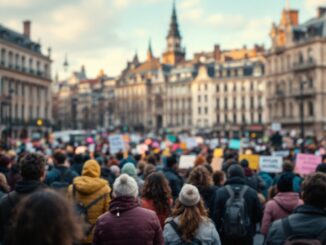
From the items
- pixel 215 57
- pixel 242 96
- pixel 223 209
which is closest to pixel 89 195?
pixel 223 209

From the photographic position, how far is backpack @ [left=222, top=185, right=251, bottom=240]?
7082mm

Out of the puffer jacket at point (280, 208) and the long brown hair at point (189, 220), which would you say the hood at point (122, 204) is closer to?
the long brown hair at point (189, 220)

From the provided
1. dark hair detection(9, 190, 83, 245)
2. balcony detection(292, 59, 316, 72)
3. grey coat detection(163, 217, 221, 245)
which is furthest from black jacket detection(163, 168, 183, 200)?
balcony detection(292, 59, 316, 72)

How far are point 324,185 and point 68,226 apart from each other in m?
2.69

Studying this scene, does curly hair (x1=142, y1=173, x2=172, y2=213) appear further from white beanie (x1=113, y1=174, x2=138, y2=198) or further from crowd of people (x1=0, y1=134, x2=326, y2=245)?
white beanie (x1=113, y1=174, x2=138, y2=198)

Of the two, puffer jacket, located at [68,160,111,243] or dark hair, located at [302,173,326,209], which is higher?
dark hair, located at [302,173,326,209]

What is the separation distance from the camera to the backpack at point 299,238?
3965 mm

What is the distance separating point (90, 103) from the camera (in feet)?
458

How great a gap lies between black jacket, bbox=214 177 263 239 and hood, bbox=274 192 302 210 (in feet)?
2.19

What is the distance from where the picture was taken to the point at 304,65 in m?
61.2

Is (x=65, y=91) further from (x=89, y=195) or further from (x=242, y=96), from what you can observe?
(x=89, y=195)

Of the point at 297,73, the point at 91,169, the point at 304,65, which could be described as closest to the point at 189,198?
the point at 91,169

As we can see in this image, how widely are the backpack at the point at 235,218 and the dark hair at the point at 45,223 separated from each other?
4232 millimetres

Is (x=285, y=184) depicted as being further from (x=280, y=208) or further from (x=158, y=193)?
(x=158, y=193)
